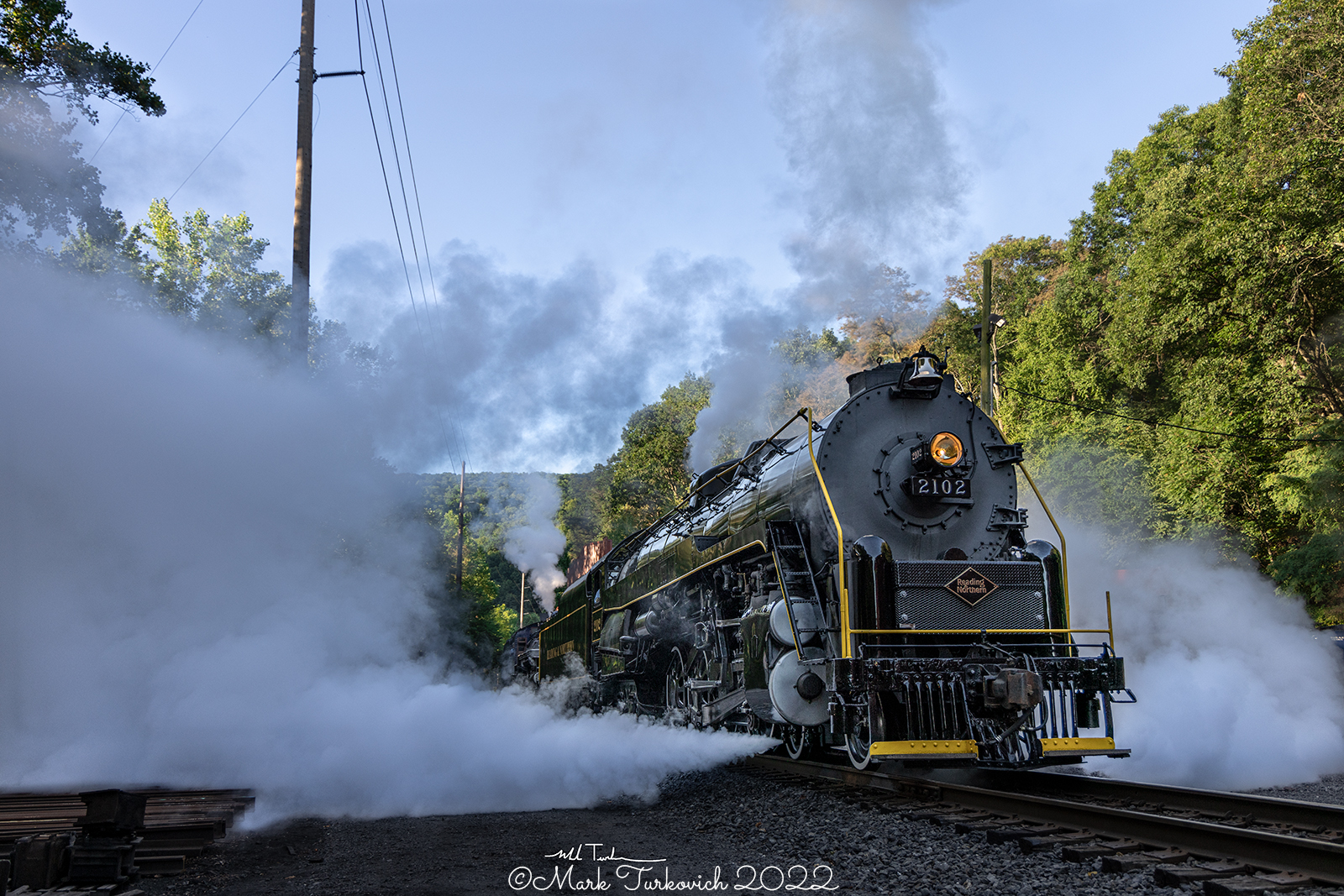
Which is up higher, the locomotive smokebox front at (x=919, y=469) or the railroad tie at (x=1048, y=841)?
the locomotive smokebox front at (x=919, y=469)

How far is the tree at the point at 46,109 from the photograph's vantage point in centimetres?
1161

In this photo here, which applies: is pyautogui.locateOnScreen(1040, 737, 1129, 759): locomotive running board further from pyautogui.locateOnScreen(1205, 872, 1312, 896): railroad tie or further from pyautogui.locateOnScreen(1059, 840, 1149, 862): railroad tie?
pyautogui.locateOnScreen(1205, 872, 1312, 896): railroad tie

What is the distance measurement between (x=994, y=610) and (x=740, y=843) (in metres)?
2.70

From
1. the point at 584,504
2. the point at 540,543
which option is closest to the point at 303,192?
the point at 540,543

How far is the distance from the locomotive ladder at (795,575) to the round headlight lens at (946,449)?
1292 mm

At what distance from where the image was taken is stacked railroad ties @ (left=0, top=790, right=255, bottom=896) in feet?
13.9

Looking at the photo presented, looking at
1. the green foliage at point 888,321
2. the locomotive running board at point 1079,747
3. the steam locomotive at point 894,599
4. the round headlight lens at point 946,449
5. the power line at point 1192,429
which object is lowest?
the locomotive running board at point 1079,747

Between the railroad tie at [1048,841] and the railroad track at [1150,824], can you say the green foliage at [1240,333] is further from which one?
the railroad tie at [1048,841]

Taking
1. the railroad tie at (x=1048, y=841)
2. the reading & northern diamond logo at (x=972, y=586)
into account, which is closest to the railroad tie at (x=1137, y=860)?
the railroad tie at (x=1048, y=841)

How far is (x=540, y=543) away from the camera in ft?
130

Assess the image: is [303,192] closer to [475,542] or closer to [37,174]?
[37,174]

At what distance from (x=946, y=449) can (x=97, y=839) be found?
6.28 meters

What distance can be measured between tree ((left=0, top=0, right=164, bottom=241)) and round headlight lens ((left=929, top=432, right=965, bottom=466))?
11336 mm

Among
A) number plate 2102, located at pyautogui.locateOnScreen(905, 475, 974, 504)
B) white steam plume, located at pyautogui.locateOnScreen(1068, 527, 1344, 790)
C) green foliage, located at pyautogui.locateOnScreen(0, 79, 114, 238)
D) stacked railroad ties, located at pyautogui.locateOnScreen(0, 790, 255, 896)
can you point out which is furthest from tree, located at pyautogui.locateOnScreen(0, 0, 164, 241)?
white steam plume, located at pyautogui.locateOnScreen(1068, 527, 1344, 790)
